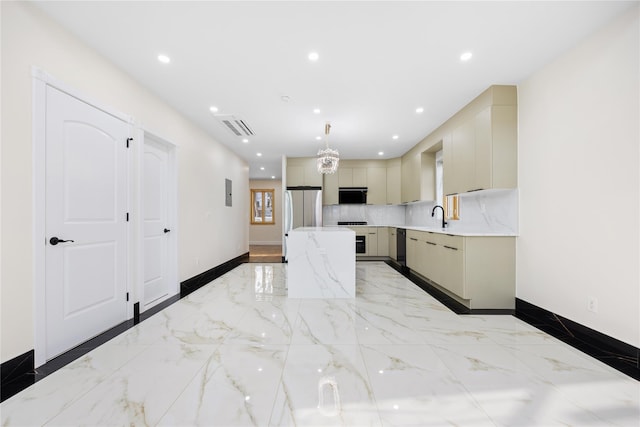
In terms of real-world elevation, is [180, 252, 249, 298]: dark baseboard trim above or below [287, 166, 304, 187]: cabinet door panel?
below

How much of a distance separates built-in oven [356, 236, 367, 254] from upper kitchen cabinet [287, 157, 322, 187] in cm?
161

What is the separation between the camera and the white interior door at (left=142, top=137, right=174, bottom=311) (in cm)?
339

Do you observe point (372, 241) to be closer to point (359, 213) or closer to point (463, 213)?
point (359, 213)

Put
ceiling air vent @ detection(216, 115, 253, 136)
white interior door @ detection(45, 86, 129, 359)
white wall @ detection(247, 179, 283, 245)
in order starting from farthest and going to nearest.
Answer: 1. white wall @ detection(247, 179, 283, 245)
2. ceiling air vent @ detection(216, 115, 253, 136)
3. white interior door @ detection(45, 86, 129, 359)

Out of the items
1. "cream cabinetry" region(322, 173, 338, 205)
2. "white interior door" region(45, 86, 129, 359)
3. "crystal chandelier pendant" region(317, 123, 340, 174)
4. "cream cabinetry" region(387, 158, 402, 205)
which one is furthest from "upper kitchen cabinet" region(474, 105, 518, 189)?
"cream cabinetry" region(322, 173, 338, 205)

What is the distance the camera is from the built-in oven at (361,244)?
22.2 feet

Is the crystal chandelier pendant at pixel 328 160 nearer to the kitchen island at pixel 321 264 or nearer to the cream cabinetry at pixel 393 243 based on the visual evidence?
the kitchen island at pixel 321 264

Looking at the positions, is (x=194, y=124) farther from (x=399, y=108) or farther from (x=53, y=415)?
(x=53, y=415)

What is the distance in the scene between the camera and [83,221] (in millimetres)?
2406

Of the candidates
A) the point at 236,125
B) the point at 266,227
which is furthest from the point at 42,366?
the point at 266,227

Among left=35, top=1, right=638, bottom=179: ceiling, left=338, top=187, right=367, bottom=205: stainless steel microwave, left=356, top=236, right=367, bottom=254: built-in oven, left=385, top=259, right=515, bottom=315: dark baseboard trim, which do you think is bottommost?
left=385, top=259, right=515, bottom=315: dark baseboard trim

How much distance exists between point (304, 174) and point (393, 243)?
2623mm

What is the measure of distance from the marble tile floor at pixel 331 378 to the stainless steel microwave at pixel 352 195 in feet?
13.8

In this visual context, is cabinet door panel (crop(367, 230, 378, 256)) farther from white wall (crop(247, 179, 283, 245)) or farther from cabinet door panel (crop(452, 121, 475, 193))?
white wall (crop(247, 179, 283, 245))
